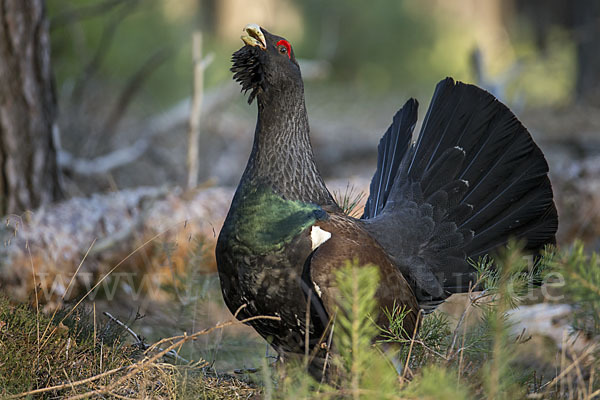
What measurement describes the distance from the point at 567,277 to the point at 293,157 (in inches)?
47.9

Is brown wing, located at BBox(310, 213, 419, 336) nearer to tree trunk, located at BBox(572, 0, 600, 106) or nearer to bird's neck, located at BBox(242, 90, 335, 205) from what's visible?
bird's neck, located at BBox(242, 90, 335, 205)

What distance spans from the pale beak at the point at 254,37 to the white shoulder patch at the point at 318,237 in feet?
2.44

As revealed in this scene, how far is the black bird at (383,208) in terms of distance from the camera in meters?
2.35

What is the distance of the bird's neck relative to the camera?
2525 mm

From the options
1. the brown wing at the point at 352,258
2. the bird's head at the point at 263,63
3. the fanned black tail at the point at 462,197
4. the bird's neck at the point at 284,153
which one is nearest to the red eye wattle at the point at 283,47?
the bird's head at the point at 263,63

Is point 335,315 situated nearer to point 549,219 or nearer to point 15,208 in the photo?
point 549,219

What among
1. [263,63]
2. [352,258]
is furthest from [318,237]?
[263,63]

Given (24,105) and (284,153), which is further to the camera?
(24,105)

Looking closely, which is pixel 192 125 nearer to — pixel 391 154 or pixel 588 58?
pixel 391 154

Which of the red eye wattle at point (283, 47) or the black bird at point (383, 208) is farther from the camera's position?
the red eye wattle at point (283, 47)

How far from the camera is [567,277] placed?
5.45 feet

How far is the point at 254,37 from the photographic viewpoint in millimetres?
2516

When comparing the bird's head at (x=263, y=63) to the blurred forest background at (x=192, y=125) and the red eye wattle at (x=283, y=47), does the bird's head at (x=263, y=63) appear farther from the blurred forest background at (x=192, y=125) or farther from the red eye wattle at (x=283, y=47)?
the blurred forest background at (x=192, y=125)

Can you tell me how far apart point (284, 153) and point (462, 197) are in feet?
2.91
